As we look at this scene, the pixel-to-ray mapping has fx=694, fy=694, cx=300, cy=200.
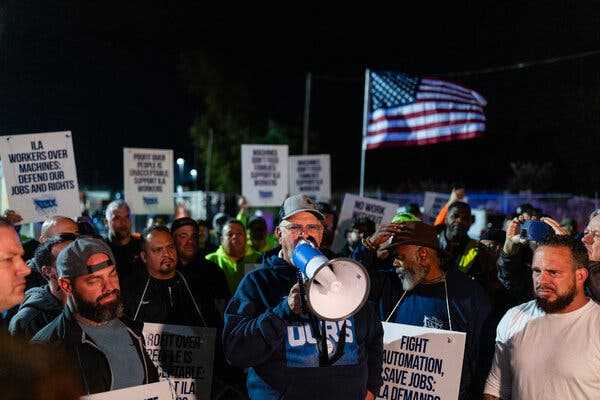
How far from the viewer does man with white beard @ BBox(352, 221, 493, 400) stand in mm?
4355

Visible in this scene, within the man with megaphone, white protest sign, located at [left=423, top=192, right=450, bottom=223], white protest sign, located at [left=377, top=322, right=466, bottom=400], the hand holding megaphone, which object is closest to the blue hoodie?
the man with megaphone

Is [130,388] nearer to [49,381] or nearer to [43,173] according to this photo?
[49,381]

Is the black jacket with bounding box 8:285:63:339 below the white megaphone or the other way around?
below

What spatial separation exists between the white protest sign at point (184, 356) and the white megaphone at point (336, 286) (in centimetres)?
179

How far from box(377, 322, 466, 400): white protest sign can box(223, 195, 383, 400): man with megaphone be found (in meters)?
0.42

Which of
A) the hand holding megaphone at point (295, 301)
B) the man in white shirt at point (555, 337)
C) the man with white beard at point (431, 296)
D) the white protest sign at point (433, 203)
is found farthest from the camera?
the white protest sign at point (433, 203)

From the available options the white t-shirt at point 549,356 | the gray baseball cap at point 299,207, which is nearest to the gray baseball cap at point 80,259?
the gray baseball cap at point 299,207

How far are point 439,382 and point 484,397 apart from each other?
12.8 inches

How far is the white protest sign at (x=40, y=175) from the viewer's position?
782 centimetres

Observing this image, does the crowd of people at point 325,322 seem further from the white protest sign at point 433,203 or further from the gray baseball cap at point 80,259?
the white protest sign at point 433,203

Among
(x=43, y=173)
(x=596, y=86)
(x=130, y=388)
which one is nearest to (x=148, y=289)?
(x=130, y=388)

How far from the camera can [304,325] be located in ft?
11.8

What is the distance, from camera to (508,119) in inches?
1533

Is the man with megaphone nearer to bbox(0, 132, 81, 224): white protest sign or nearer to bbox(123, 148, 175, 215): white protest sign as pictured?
bbox(0, 132, 81, 224): white protest sign
